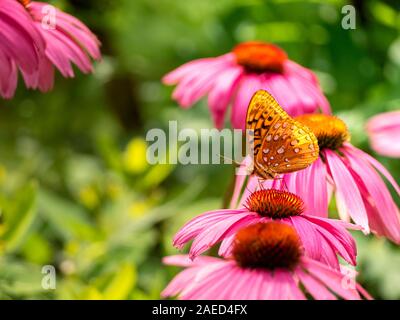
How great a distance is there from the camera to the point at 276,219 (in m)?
0.71

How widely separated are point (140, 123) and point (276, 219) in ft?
4.30

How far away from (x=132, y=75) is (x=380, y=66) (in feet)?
2.32

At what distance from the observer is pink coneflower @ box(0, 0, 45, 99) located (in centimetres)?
74

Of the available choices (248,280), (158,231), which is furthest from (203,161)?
(248,280)

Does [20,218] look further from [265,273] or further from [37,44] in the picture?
[265,273]

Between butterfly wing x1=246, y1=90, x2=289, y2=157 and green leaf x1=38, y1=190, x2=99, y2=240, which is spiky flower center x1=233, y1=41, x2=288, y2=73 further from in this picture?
A: green leaf x1=38, y1=190, x2=99, y2=240

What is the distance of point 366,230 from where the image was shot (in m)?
0.72

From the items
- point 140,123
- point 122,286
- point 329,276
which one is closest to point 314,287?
point 329,276

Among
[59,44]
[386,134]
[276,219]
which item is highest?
[59,44]

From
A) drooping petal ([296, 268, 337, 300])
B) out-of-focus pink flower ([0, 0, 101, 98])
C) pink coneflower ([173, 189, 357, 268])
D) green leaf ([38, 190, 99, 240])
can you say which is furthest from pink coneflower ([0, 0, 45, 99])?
green leaf ([38, 190, 99, 240])

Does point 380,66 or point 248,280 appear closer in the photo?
point 248,280
